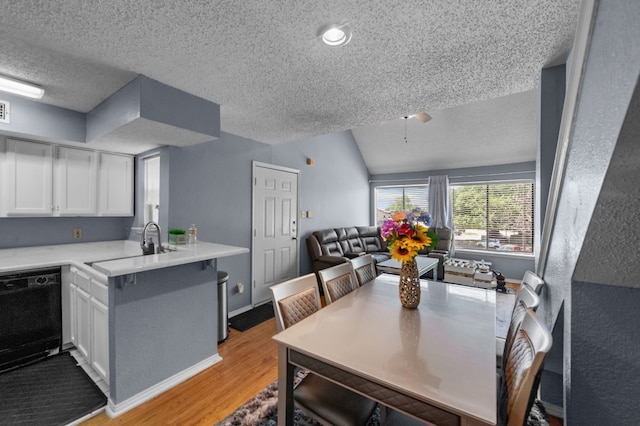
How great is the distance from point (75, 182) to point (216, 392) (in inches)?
104

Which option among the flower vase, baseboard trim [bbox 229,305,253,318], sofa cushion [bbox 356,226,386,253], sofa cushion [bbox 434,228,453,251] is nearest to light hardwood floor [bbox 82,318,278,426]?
baseboard trim [bbox 229,305,253,318]

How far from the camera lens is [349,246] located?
5340 millimetres

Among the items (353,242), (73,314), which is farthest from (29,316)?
(353,242)

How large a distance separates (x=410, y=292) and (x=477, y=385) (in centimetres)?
71

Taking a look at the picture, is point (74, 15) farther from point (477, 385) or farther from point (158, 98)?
point (477, 385)

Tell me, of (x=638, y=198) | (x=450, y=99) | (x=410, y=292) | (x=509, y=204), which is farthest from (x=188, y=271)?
(x=509, y=204)

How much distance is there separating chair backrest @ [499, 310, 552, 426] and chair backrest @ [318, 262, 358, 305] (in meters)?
1.04

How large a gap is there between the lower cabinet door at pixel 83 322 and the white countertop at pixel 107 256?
10.9 inches

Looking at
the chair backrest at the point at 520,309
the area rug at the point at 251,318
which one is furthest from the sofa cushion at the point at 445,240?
the chair backrest at the point at 520,309

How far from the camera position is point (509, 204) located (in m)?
5.35

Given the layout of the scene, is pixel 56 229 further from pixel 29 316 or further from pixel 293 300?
pixel 293 300

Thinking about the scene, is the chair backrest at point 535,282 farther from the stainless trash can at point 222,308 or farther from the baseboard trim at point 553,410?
the stainless trash can at point 222,308

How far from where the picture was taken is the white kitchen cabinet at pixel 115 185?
3.00 meters

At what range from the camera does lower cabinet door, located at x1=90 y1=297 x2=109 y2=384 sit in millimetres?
1855
